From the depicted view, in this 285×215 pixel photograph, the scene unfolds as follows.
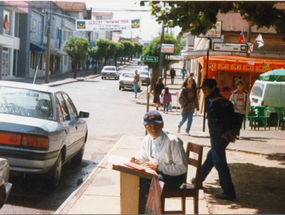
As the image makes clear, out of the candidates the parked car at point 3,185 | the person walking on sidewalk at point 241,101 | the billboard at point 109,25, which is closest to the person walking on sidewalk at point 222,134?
the parked car at point 3,185

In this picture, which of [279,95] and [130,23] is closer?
[279,95]

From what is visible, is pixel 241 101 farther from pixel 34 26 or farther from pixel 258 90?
pixel 34 26

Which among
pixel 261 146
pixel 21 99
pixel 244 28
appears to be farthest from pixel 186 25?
pixel 244 28

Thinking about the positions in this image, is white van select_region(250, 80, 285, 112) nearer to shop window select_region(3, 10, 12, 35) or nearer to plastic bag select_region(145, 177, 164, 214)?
plastic bag select_region(145, 177, 164, 214)

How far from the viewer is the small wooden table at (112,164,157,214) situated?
393cm

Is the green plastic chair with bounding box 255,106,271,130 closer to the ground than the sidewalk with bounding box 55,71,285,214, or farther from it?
farther from it

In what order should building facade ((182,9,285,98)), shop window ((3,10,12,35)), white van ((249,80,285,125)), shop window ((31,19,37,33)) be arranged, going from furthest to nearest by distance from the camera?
1. shop window ((31,19,37,33))
2. shop window ((3,10,12,35))
3. building facade ((182,9,285,98))
4. white van ((249,80,285,125))

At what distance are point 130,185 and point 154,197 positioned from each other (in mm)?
252

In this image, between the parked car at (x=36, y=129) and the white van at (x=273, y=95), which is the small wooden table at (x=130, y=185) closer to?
the parked car at (x=36, y=129)

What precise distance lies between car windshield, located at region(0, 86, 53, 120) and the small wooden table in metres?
2.63

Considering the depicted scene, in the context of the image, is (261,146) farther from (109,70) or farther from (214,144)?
(109,70)

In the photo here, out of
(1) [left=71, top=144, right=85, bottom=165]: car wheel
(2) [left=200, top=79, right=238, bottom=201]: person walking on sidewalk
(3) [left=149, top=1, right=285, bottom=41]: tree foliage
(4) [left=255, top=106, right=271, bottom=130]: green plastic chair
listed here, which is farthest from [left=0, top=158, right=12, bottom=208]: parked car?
(4) [left=255, top=106, right=271, bottom=130]: green plastic chair

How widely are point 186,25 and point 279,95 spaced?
10.6m

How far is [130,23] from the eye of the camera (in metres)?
38.0
